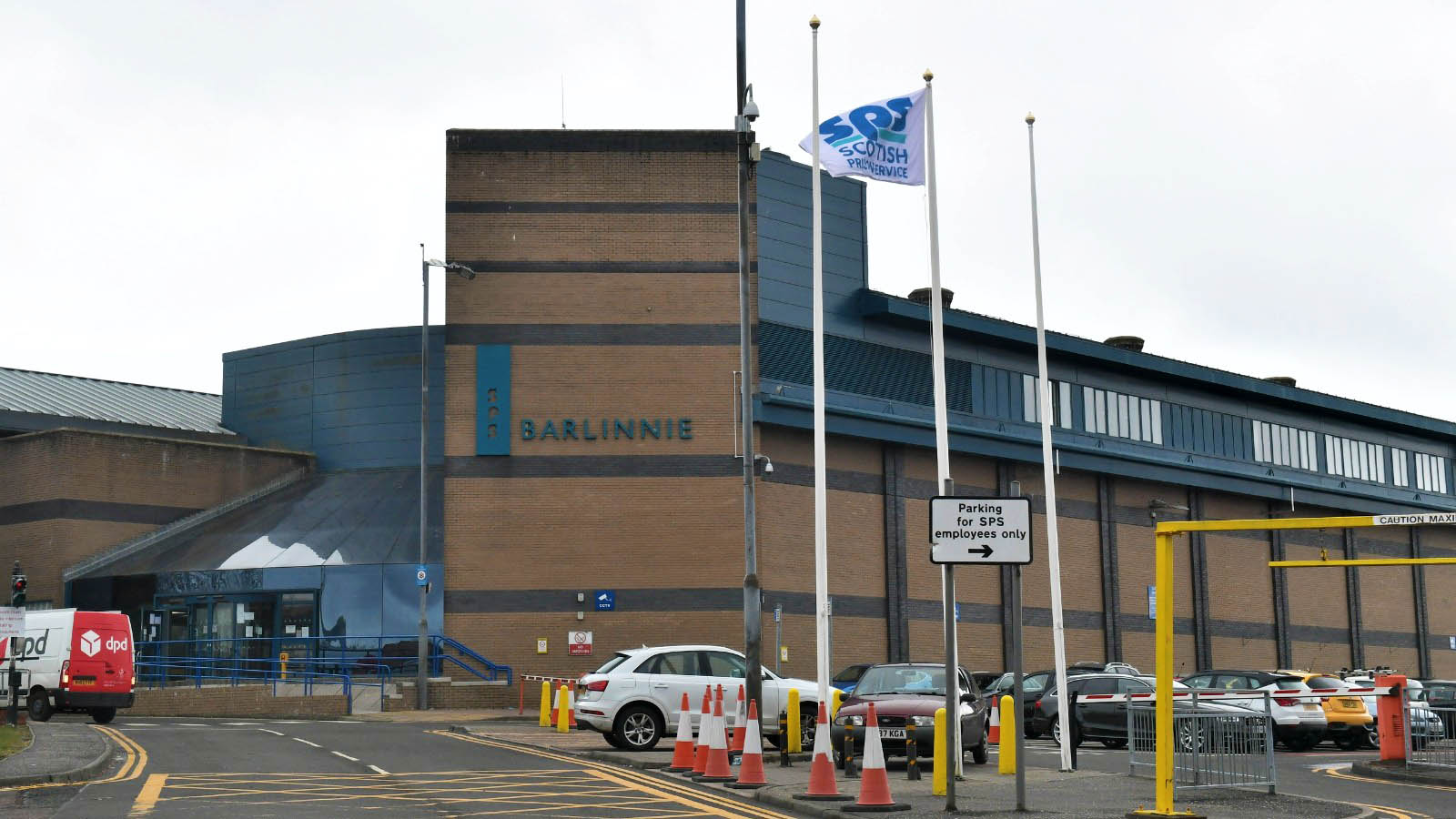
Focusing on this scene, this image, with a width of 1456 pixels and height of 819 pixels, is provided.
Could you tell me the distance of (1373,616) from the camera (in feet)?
208

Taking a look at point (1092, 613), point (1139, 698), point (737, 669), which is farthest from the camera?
point (1092, 613)

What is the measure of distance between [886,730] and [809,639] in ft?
76.2

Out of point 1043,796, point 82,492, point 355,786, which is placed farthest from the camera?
point 82,492

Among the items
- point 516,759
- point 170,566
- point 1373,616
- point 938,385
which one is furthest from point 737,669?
point 1373,616

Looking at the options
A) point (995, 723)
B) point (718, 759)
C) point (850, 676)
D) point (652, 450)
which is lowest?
point (995, 723)

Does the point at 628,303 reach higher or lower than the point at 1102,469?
higher

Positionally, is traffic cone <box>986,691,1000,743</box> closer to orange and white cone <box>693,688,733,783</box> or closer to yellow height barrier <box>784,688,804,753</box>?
yellow height barrier <box>784,688,804,753</box>

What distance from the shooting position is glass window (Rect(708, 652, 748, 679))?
80.2 feet

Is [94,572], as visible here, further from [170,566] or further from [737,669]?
[737,669]

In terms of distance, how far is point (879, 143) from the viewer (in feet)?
77.0

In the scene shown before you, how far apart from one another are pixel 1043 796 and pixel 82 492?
128ft

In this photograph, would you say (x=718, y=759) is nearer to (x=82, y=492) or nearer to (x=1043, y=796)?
(x=1043, y=796)

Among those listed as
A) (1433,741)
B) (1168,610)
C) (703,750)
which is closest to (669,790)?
(703,750)

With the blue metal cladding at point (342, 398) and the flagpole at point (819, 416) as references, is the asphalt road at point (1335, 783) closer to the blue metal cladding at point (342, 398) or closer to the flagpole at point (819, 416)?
the flagpole at point (819, 416)
